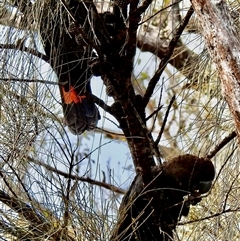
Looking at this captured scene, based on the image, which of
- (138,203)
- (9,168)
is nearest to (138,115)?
(138,203)

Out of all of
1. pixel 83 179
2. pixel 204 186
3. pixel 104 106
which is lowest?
pixel 204 186

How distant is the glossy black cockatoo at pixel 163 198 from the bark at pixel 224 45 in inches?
10.9

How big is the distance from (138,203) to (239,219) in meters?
0.23

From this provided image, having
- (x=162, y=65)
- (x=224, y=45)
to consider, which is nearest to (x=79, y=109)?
(x=162, y=65)

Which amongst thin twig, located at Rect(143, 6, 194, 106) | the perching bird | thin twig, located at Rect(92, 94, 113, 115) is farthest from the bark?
the perching bird

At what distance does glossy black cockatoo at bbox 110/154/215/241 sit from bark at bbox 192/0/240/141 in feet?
0.91

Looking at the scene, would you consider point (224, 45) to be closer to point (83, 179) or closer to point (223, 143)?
point (223, 143)

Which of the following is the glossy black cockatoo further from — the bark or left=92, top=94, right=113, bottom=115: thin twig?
the bark

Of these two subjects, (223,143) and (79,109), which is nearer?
(223,143)

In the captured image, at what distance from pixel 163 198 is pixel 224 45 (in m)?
0.39

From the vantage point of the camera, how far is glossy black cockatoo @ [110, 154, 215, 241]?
3.50 feet

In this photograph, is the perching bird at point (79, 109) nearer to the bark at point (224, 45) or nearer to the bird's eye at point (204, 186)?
the bird's eye at point (204, 186)

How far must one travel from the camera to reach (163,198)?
110 centimetres

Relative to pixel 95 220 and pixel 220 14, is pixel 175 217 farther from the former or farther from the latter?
pixel 220 14
